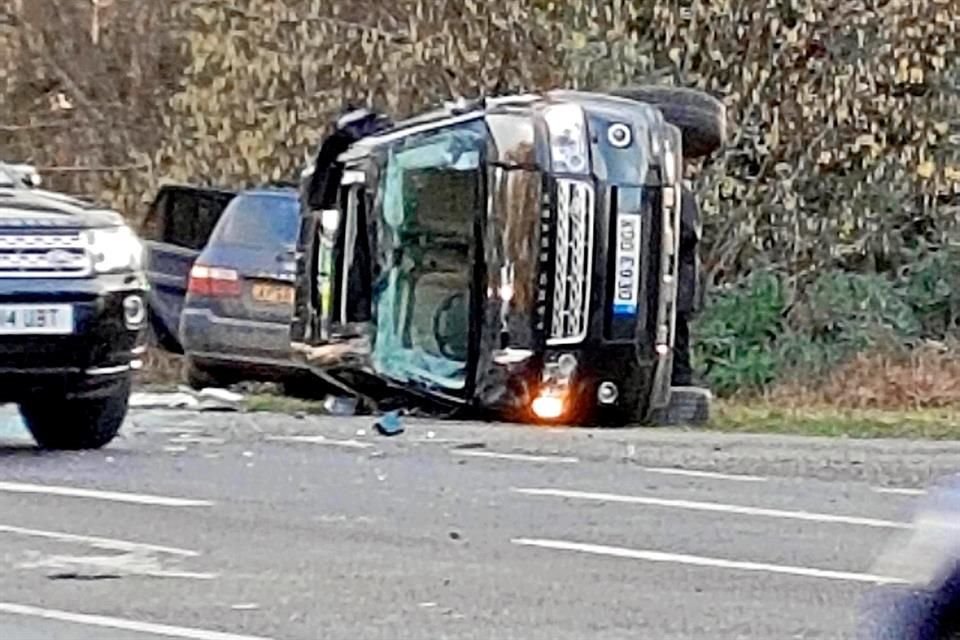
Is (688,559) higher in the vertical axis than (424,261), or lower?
higher

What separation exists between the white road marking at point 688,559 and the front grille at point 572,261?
5527 millimetres

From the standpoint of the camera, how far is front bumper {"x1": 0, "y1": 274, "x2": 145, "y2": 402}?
43.0 feet

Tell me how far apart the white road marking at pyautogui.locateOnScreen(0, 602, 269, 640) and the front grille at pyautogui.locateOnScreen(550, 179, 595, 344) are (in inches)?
291

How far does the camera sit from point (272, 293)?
19469 millimetres

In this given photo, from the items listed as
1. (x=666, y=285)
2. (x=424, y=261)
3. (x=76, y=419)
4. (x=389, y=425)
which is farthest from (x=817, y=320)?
(x=76, y=419)

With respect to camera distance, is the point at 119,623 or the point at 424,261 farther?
the point at 424,261

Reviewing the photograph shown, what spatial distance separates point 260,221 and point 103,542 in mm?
9426

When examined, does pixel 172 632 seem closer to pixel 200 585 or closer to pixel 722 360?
pixel 200 585

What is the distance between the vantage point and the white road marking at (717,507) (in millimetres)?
11680

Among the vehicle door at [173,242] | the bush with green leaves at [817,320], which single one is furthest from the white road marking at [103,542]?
the bush with green leaves at [817,320]

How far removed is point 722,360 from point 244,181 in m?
4.41

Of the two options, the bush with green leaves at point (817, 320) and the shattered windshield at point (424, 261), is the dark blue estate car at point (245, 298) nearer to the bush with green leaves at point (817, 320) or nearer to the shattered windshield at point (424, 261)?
the shattered windshield at point (424, 261)

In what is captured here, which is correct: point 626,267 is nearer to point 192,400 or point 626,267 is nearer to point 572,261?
point 572,261

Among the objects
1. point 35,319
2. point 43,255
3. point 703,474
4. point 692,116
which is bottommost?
point 703,474
